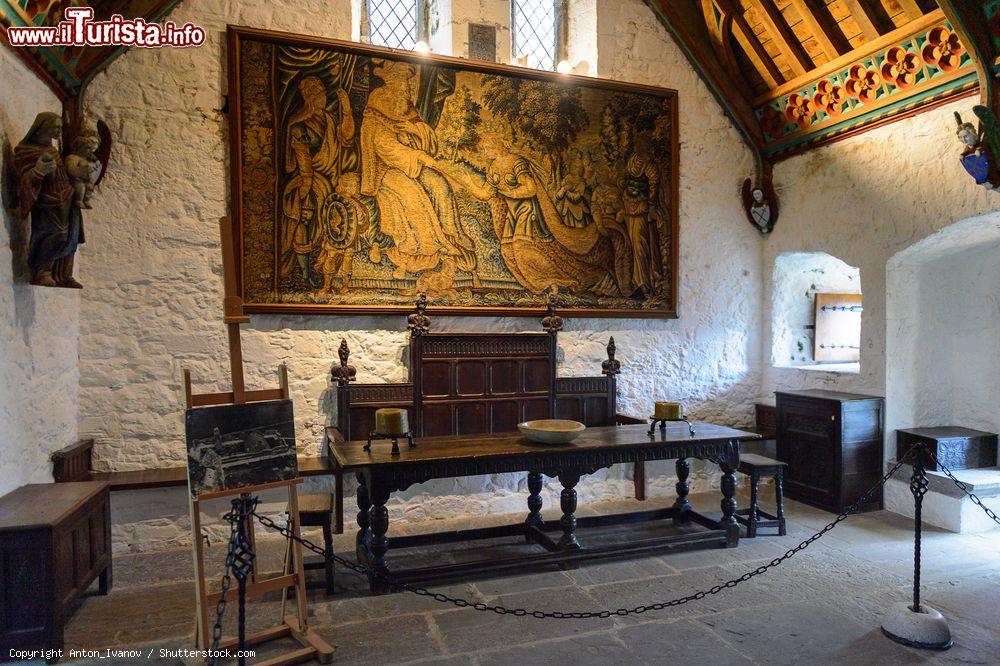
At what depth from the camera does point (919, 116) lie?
5410mm

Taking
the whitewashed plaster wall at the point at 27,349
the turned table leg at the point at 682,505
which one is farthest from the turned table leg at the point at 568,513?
the whitewashed plaster wall at the point at 27,349

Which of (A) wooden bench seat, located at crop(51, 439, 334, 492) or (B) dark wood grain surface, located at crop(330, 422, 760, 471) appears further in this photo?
(A) wooden bench seat, located at crop(51, 439, 334, 492)

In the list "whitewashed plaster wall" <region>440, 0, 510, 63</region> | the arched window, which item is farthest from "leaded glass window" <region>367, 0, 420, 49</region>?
the arched window

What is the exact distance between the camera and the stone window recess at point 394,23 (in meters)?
6.04

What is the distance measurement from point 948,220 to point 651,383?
2756mm

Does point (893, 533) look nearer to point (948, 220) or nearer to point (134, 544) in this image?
point (948, 220)

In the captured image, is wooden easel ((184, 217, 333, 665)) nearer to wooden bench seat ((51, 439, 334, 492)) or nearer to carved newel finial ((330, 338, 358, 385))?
wooden bench seat ((51, 439, 334, 492))

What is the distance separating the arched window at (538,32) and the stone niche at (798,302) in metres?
3.09

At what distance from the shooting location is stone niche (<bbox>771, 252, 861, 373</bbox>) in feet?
22.6

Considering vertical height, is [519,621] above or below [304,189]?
below

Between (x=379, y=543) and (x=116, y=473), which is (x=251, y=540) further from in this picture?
(x=116, y=473)

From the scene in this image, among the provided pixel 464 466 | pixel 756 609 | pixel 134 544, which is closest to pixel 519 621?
pixel 464 466

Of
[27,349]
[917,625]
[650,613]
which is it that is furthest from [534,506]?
[27,349]

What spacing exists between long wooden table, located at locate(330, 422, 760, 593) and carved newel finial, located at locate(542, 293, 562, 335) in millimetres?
1234
